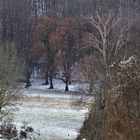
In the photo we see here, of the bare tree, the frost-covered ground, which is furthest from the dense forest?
the frost-covered ground

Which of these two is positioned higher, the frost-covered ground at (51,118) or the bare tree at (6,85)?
the bare tree at (6,85)

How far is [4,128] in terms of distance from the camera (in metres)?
28.3

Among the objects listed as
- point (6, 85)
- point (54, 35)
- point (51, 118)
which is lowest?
point (51, 118)

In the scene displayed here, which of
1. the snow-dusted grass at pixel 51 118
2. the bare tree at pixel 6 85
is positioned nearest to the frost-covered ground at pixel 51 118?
the snow-dusted grass at pixel 51 118

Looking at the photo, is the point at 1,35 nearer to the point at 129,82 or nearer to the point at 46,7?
the point at 46,7

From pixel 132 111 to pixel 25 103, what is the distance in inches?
1479

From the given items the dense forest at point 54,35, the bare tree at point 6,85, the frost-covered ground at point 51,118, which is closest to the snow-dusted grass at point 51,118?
the frost-covered ground at point 51,118

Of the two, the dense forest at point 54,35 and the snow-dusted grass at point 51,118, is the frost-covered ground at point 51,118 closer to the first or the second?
the snow-dusted grass at point 51,118

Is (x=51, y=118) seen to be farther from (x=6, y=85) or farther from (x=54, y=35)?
(x=54, y=35)

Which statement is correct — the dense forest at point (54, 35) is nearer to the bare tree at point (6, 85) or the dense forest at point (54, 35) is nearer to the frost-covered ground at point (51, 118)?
the bare tree at point (6, 85)

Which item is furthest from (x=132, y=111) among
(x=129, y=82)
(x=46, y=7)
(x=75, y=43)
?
(x=46, y=7)

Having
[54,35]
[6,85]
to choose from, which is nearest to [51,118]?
[6,85]

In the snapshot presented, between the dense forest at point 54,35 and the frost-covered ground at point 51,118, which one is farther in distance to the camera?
the dense forest at point 54,35

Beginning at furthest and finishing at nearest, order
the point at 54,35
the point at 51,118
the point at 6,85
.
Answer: the point at 54,35 → the point at 51,118 → the point at 6,85
